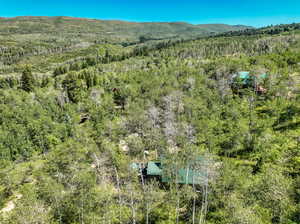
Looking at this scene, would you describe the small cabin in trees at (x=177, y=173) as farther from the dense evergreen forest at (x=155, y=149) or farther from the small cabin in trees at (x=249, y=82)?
the small cabin in trees at (x=249, y=82)

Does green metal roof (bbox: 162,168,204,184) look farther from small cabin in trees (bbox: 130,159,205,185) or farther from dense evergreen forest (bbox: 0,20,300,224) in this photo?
dense evergreen forest (bbox: 0,20,300,224)

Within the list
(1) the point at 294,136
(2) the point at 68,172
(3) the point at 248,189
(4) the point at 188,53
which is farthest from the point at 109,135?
(4) the point at 188,53

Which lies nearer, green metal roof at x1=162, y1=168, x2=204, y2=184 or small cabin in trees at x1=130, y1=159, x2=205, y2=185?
small cabin in trees at x1=130, y1=159, x2=205, y2=185

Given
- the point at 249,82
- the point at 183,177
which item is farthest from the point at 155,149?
the point at 249,82

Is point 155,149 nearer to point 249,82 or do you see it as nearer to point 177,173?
point 177,173

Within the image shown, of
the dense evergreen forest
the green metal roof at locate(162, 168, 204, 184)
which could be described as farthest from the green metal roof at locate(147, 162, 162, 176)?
the green metal roof at locate(162, 168, 204, 184)
